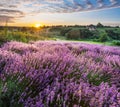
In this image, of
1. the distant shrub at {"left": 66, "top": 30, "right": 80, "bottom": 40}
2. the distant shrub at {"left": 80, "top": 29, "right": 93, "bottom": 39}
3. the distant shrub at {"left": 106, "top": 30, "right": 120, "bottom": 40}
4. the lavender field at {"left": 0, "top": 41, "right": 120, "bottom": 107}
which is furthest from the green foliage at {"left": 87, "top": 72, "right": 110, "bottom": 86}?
the distant shrub at {"left": 80, "top": 29, "right": 93, "bottom": 39}

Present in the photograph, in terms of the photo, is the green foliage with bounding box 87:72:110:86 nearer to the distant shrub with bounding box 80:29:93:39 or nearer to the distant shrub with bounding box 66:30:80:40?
the distant shrub with bounding box 66:30:80:40

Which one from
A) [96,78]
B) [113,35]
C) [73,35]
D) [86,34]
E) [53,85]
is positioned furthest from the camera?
[86,34]

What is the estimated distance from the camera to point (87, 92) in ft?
7.64

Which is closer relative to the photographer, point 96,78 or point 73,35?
point 96,78

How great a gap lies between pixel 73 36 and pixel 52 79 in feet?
124

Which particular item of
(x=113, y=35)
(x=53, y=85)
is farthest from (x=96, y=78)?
(x=113, y=35)

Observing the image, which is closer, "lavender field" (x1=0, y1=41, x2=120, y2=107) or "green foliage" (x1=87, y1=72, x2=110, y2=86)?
"lavender field" (x1=0, y1=41, x2=120, y2=107)

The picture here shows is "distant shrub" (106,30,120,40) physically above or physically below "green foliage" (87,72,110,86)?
below

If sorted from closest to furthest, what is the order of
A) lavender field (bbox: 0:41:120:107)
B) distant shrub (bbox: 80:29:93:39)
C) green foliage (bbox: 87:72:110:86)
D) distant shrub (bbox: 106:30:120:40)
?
1. lavender field (bbox: 0:41:120:107)
2. green foliage (bbox: 87:72:110:86)
3. distant shrub (bbox: 106:30:120:40)
4. distant shrub (bbox: 80:29:93:39)

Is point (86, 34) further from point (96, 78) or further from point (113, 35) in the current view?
point (96, 78)

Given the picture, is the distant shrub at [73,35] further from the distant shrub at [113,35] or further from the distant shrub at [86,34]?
the distant shrub at [113,35]

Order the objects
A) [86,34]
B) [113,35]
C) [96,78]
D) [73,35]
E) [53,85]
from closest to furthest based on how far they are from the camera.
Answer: [53,85]
[96,78]
[73,35]
[113,35]
[86,34]

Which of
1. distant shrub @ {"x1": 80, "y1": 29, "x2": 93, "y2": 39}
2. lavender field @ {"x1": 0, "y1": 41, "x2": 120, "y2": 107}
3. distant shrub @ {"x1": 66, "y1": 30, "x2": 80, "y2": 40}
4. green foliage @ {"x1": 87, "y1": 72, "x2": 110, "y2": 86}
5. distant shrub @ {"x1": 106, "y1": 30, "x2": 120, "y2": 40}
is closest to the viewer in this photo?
lavender field @ {"x1": 0, "y1": 41, "x2": 120, "y2": 107}

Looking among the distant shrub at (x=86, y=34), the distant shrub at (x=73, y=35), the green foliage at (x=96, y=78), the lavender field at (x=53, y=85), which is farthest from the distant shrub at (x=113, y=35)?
the green foliage at (x=96, y=78)
